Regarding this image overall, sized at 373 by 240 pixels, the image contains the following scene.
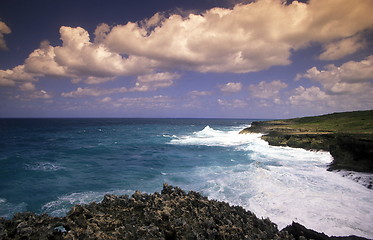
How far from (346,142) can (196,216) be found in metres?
25.5

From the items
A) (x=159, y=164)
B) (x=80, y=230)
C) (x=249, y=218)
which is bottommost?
(x=159, y=164)

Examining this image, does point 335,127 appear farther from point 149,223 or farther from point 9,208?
point 9,208

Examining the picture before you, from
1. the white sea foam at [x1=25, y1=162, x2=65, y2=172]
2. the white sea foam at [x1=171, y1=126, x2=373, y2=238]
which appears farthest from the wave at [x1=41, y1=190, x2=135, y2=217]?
the white sea foam at [x1=25, y1=162, x2=65, y2=172]

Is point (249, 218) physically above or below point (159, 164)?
above

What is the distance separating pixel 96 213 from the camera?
714cm

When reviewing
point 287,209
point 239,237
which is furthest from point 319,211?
point 239,237

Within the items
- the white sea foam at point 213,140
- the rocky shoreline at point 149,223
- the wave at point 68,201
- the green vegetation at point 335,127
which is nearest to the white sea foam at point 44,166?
the wave at point 68,201

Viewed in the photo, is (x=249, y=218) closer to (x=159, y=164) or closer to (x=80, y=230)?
(x=80, y=230)

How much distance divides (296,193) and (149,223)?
573 inches

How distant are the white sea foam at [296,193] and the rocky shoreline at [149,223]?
6.29 m

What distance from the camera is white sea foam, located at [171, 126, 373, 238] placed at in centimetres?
1232

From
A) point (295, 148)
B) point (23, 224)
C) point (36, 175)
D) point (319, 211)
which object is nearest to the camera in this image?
point (23, 224)

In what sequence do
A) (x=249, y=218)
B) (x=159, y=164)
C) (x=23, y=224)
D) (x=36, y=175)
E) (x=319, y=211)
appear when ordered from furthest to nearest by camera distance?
(x=159, y=164)
(x=36, y=175)
(x=319, y=211)
(x=249, y=218)
(x=23, y=224)

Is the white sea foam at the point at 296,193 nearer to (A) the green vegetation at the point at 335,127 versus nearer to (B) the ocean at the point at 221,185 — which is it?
(B) the ocean at the point at 221,185
